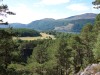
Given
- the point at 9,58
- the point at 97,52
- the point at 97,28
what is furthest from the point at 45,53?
the point at 9,58

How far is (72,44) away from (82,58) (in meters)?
9.46

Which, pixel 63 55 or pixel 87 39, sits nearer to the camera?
pixel 63 55

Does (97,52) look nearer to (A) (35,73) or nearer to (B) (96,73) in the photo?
(B) (96,73)

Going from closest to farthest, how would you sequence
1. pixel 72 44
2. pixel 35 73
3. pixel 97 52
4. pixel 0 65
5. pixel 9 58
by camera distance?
pixel 0 65
pixel 9 58
pixel 97 52
pixel 35 73
pixel 72 44

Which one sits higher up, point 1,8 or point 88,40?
point 1,8

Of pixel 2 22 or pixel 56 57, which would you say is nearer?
pixel 2 22

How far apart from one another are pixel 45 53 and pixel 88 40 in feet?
57.9

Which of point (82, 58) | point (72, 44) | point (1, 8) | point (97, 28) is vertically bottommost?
point (82, 58)

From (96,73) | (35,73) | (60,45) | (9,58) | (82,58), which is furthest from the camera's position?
(82,58)

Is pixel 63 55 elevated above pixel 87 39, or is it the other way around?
pixel 87 39

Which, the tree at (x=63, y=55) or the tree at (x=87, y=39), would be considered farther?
the tree at (x=87, y=39)

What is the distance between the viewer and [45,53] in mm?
99438

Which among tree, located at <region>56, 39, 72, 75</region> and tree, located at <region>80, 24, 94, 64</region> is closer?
tree, located at <region>56, 39, 72, 75</region>

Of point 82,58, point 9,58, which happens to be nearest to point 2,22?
point 9,58
